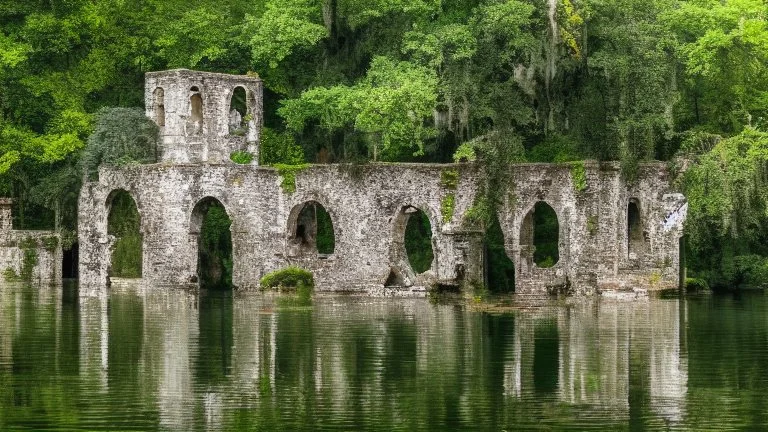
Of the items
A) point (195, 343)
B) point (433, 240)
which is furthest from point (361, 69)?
point (195, 343)

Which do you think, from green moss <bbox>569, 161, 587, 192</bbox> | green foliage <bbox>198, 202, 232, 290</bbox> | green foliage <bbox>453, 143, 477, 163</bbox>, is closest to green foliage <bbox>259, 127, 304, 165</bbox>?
green foliage <bbox>198, 202, 232, 290</bbox>

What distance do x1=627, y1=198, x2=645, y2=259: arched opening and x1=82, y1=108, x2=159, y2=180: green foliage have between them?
49.6 ft

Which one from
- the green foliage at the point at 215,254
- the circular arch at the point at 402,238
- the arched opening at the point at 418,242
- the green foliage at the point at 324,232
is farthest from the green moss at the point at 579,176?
the green foliage at the point at 215,254

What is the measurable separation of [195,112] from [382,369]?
A: 30.4 m

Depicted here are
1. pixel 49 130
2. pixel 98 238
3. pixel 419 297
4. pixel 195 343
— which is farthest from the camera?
pixel 49 130

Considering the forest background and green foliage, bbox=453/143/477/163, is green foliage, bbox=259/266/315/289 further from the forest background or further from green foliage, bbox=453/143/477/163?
green foliage, bbox=453/143/477/163

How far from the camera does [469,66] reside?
62.9 meters

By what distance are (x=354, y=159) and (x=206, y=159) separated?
539 centimetres

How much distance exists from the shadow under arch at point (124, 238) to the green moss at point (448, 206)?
33.8ft

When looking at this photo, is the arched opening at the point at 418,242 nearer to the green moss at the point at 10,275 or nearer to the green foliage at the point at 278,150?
the green foliage at the point at 278,150

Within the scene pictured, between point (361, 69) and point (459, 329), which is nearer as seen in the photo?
point (459, 329)

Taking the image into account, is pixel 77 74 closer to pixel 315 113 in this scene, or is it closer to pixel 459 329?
pixel 315 113

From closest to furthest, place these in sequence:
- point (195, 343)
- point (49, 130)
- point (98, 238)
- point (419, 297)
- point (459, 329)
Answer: point (195, 343) < point (459, 329) < point (419, 297) < point (98, 238) < point (49, 130)

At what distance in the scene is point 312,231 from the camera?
214ft
